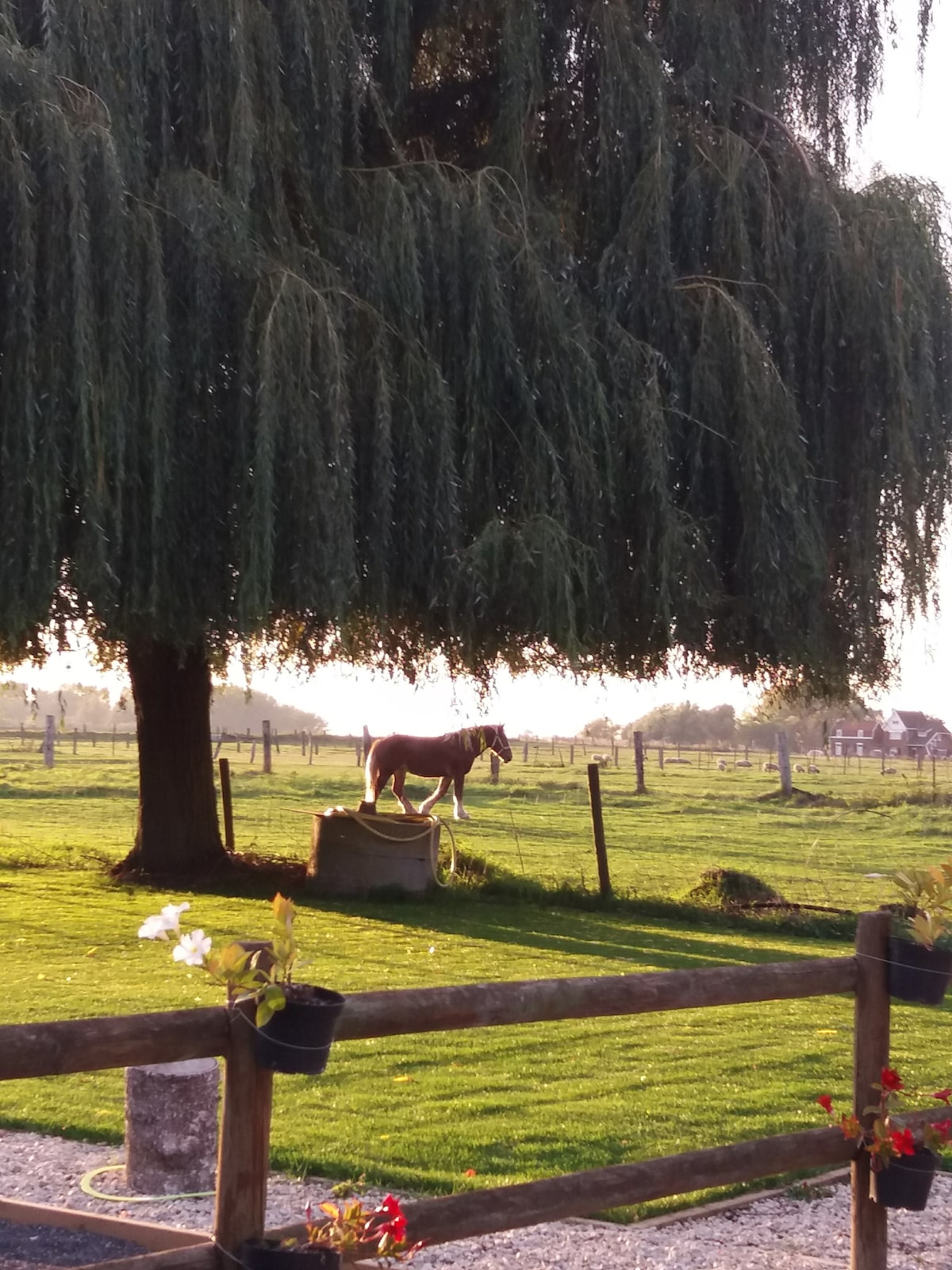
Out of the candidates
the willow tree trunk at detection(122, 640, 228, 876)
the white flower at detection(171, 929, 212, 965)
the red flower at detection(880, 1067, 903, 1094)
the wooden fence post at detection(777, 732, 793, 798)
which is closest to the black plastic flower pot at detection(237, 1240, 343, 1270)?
the white flower at detection(171, 929, 212, 965)

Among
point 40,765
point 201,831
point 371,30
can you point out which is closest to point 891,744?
point 40,765

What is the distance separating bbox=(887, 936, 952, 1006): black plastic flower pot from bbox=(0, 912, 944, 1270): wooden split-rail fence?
1.6 inches

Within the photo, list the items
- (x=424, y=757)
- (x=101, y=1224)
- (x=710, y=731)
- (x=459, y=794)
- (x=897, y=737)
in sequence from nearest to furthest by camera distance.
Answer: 1. (x=101, y=1224)
2. (x=424, y=757)
3. (x=459, y=794)
4. (x=897, y=737)
5. (x=710, y=731)

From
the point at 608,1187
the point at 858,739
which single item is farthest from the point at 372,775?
the point at 858,739

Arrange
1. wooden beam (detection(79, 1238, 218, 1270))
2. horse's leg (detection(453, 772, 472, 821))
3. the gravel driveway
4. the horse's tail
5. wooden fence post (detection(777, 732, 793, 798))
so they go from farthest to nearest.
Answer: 1. wooden fence post (detection(777, 732, 793, 798))
2. horse's leg (detection(453, 772, 472, 821))
3. the horse's tail
4. the gravel driveway
5. wooden beam (detection(79, 1238, 218, 1270))

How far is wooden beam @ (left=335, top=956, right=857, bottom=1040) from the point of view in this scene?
3.28 m

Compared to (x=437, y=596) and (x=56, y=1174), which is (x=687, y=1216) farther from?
(x=437, y=596)

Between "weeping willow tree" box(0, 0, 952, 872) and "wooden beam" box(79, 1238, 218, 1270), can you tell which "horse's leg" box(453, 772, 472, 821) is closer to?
"weeping willow tree" box(0, 0, 952, 872)

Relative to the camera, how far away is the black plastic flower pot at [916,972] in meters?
4.45

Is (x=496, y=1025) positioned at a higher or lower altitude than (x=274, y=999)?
lower

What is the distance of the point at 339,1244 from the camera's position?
305cm

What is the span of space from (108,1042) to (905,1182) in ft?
8.89

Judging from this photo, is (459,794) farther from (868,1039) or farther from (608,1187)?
(608,1187)

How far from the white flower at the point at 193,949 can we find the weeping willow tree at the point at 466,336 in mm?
4335
